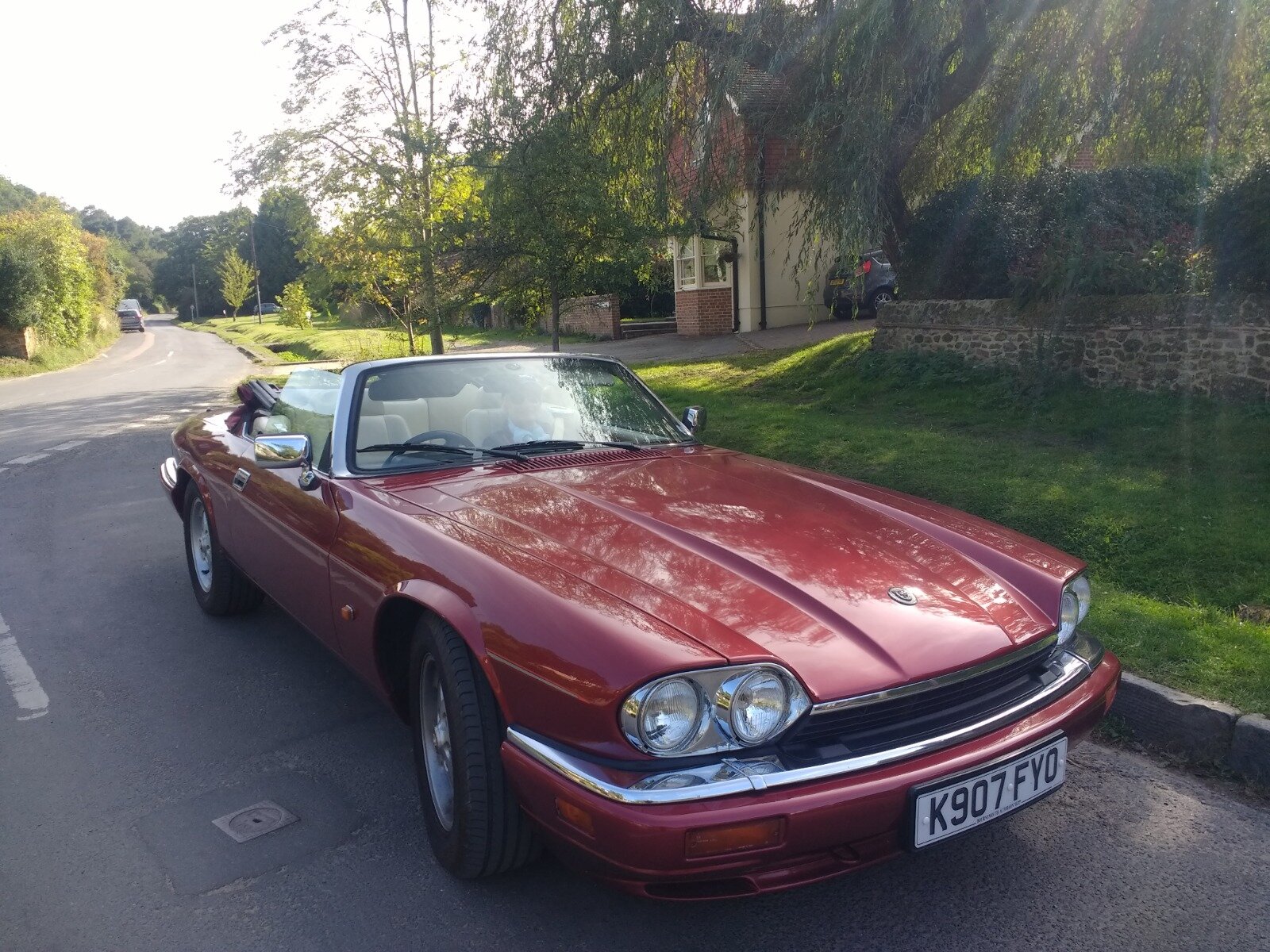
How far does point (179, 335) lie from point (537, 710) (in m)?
53.3

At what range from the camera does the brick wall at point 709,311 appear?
2070 centimetres

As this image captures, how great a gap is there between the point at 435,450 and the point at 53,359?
29.6 meters

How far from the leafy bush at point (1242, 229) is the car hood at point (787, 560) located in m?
5.86

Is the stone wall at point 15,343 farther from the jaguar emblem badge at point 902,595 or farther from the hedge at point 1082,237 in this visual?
the jaguar emblem badge at point 902,595

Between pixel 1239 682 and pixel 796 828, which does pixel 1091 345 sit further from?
pixel 796 828

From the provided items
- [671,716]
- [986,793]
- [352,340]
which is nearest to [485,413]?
[671,716]

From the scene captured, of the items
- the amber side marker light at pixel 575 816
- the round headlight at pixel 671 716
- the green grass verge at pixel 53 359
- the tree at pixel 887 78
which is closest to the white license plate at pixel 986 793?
the round headlight at pixel 671 716

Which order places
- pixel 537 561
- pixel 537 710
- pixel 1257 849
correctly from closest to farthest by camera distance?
1. pixel 537 710
2. pixel 537 561
3. pixel 1257 849

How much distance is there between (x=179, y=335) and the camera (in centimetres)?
5006

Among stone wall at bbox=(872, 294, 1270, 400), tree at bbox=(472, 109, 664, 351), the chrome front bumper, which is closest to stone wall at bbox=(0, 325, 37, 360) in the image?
tree at bbox=(472, 109, 664, 351)

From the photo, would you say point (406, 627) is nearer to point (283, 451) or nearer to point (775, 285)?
point (283, 451)

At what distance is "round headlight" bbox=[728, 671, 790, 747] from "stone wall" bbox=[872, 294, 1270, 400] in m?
7.39

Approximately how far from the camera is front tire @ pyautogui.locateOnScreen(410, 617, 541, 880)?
2562mm

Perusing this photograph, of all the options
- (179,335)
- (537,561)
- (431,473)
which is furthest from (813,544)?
(179,335)
